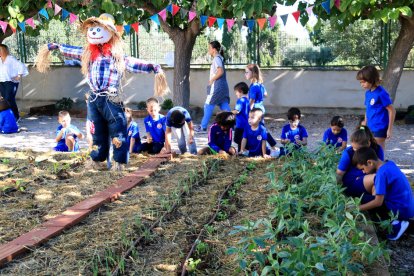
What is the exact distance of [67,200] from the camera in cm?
530

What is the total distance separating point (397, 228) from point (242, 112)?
13.2ft

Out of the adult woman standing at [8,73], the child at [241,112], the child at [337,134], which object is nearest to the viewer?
the child at [337,134]

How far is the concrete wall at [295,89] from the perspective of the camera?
42.9 feet

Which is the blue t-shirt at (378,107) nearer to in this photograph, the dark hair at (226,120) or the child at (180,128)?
the dark hair at (226,120)

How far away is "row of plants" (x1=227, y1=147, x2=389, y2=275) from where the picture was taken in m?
3.32

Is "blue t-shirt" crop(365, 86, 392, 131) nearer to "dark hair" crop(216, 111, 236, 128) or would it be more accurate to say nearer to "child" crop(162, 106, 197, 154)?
"dark hair" crop(216, 111, 236, 128)

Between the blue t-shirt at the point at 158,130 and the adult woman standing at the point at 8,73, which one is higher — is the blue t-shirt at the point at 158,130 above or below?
below

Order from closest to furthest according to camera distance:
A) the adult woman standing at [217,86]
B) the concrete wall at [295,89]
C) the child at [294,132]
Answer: the child at [294,132] → the adult woman standing at [217,86] → the concrete wall at [295,89]

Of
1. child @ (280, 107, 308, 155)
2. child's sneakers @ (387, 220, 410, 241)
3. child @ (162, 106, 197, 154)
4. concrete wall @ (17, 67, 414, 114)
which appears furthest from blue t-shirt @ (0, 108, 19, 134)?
child's sneakers @ (387, 220, 410, 241)

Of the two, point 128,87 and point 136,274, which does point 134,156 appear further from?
point 128,87

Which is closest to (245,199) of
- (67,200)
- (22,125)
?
(67,200)

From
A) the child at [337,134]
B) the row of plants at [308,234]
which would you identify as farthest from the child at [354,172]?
the child at [337,134]

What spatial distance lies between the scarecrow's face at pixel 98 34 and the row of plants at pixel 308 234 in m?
2.32

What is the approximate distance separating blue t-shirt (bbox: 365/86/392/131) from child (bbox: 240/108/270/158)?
1.51m
